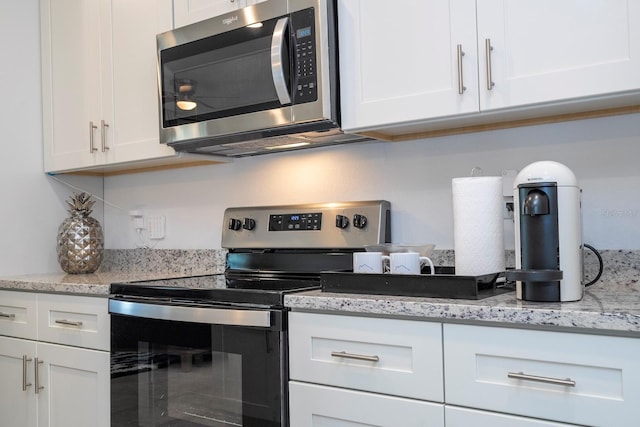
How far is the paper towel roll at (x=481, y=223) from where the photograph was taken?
1.49 meters

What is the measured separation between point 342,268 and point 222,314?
540 mm

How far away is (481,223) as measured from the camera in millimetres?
1497

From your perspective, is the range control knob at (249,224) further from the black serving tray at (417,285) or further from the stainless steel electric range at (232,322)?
the black serving tray at (417,285)

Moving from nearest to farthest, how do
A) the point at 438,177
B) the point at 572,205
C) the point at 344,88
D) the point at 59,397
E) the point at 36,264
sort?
the point at 572,205
the point at 344,88
the point at 438,177
the point at 59,397
the point at 36,264

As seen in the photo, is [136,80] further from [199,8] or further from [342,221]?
[342,221]

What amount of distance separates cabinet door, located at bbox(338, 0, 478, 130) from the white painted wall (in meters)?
1.66

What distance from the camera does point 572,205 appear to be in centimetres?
131

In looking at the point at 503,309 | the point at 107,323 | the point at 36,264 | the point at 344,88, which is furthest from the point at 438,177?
the point at 36,264

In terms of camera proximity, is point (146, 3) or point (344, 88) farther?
point (146, 3)

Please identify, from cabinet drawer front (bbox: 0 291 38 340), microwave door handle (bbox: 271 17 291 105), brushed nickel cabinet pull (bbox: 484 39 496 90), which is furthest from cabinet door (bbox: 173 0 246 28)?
cabinet drawer front (bbox: 0 291 38 340)

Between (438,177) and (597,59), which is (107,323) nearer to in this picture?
(438,177)

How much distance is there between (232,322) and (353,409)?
408 millimetres

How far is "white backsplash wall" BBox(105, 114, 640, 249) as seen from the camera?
5.35ft

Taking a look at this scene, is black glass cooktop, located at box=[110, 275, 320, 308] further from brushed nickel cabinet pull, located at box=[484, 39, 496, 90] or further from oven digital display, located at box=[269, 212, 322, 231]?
brushed nickel cabinet pull, located at box=[484, 39, 496, 90]
